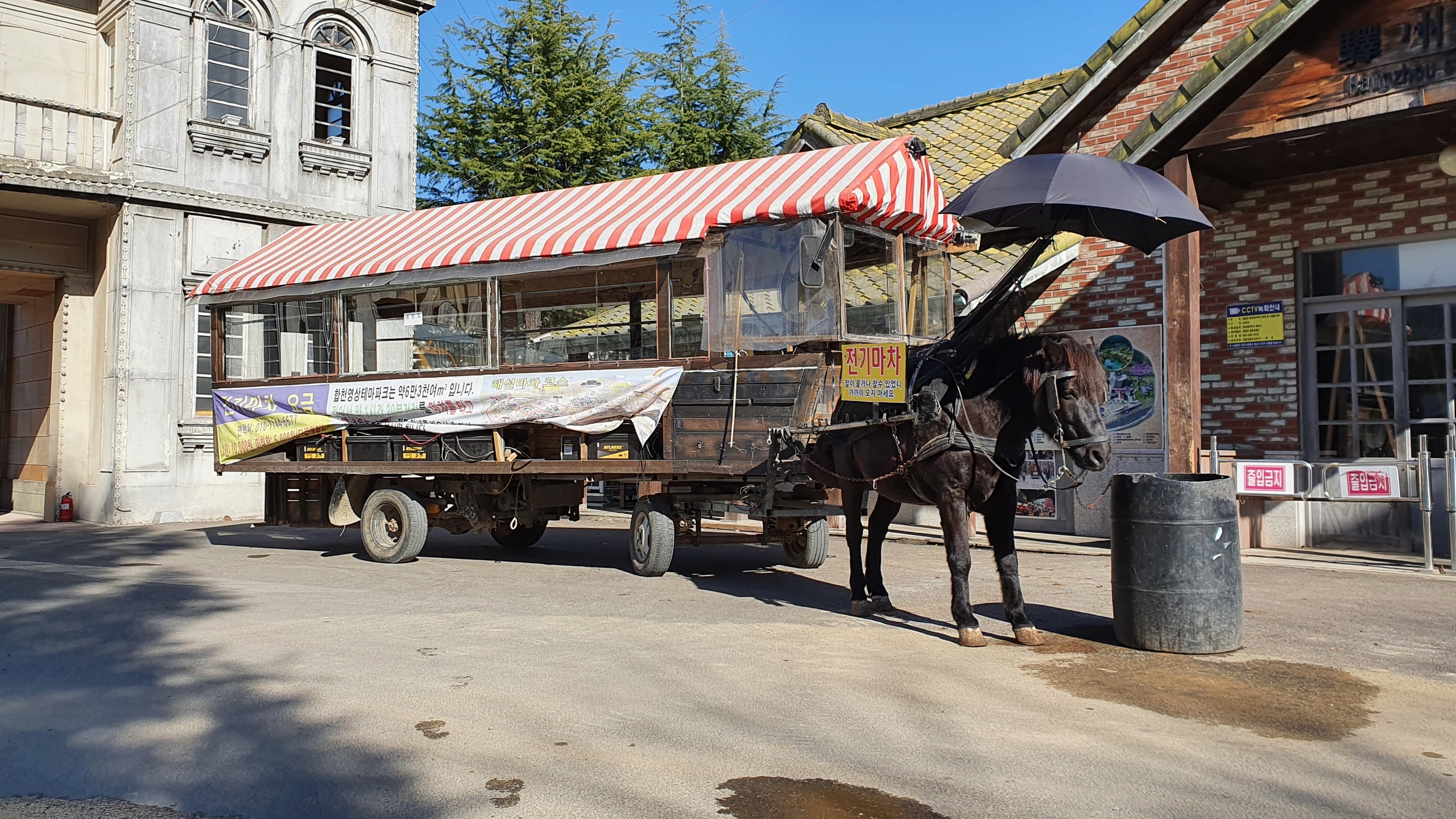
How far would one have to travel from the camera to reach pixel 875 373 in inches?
313

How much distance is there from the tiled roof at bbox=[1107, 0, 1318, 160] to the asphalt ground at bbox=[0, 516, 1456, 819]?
4.72 m

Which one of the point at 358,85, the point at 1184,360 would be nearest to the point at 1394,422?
the point at 1184,360

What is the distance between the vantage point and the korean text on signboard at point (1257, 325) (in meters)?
12.7

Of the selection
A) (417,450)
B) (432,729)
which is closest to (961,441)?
(432,729)

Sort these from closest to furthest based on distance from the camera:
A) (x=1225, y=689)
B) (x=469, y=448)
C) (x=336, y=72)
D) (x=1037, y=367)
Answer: (x=1225, y=689) → (x=1037, y=367) → (x=469, y=448) → (x=336, y=72)

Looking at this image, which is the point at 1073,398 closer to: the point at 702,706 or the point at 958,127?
the point at 702,706

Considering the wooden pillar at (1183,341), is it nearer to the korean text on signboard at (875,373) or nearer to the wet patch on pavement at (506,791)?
the korean text on signboard at (875,373)

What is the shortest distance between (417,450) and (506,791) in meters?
8.00

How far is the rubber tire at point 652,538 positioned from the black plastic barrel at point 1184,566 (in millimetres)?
4708

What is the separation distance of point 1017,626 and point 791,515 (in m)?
2.92

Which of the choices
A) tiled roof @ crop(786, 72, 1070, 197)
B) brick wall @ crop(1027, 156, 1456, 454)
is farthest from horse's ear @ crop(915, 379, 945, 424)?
tiled roof @ crop(786, 72, 1070, 197)

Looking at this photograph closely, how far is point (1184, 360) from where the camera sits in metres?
→ 11.4

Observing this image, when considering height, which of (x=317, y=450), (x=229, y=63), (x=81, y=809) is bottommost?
(x=81, y=809)

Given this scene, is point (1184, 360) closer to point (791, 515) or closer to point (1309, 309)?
point (1309, 309)
